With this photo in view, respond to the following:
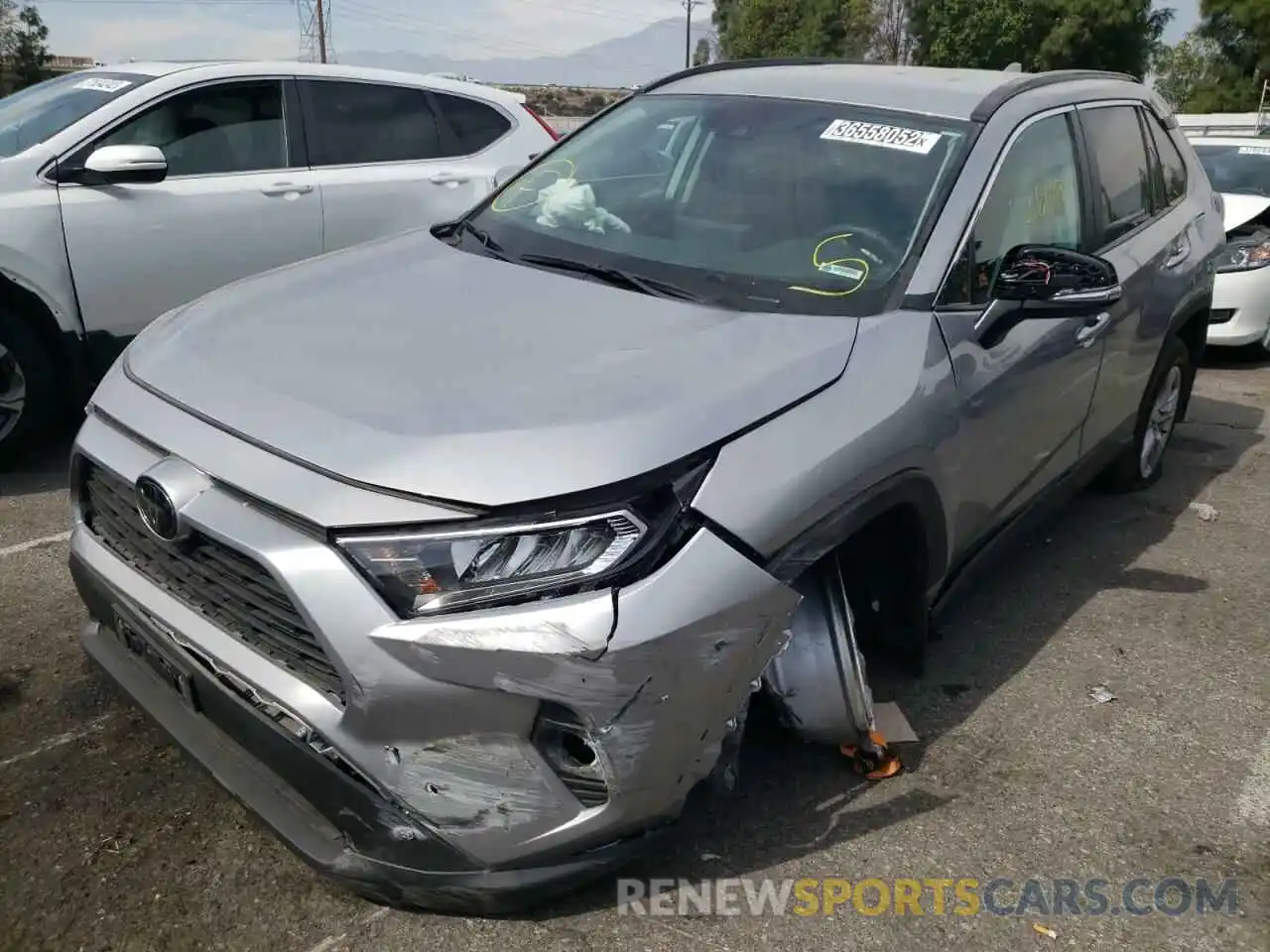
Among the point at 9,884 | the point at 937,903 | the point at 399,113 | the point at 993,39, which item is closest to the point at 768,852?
the point at 937,903

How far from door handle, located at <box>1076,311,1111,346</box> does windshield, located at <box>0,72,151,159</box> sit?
4.13 meters

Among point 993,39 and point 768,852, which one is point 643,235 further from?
point 993,39

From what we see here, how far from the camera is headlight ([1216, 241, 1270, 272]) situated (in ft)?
24.8

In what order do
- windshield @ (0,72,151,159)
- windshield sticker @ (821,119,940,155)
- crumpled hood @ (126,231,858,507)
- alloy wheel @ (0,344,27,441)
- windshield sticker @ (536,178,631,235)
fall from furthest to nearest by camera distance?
1. windshield @ (0,72,151,159)
2. alloy wheel @ (0,344,27,441)
3. windshield sticker @ (536,178,631,235)
4. windshield sticker @ (821,119,940,155)
5. crumpled hood @ (126,231,858,507)

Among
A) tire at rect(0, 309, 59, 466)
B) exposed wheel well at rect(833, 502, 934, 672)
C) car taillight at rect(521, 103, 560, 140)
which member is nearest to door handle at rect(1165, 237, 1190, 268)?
exposed wheel well at rect(833, 502, 934, 672)

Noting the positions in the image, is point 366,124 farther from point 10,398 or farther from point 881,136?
point 881,136

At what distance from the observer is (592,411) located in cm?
216

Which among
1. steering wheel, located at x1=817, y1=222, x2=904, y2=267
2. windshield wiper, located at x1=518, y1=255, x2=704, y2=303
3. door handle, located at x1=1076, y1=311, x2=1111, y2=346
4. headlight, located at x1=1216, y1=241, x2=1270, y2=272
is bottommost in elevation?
headlight, located at x1=1216, y1=241, x2=1270, y2=272

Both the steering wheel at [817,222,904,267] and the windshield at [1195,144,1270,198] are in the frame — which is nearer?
the steering wheel at [817,222,904,267]

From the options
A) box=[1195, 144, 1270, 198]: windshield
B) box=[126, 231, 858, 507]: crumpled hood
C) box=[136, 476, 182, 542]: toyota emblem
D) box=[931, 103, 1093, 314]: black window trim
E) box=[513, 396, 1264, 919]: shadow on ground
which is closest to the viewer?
box=[126, 231, 858, 507]: crumpled hood

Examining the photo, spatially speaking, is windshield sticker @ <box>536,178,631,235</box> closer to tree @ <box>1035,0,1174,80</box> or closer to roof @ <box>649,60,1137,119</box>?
roof @ <box>649,60,1137,119</box>

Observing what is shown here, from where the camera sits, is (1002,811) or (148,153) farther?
(148,153)

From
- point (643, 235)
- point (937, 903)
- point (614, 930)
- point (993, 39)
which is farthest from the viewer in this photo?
point (993, 39)

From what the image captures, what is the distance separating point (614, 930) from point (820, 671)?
30.3 inches
